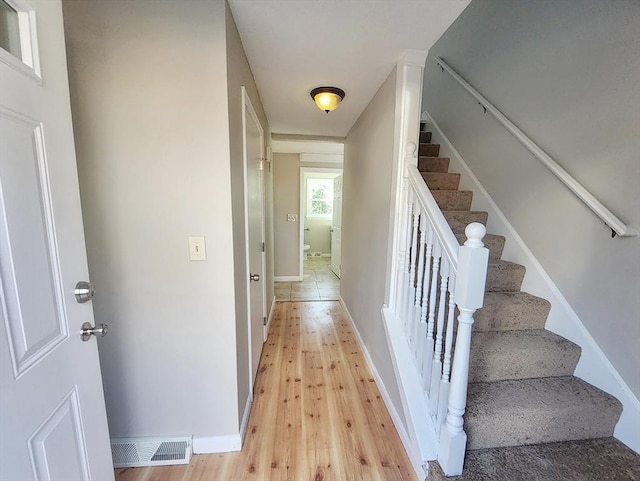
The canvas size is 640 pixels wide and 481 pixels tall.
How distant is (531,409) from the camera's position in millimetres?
1225

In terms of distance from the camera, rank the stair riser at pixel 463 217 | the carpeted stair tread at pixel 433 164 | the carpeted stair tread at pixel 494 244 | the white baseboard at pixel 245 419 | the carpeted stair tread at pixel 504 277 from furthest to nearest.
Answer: the carpeted stair tread at pixel 433 164
the stair riser at pixel 463 217
the carpeted stair tread at pixel 494 244
the carpeted stair tread at pixel 504 277
the white baseboard at pixel 245 419

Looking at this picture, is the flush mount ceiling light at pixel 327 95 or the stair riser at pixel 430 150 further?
the stair riser at pixel 430 150

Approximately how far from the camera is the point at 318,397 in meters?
1.91

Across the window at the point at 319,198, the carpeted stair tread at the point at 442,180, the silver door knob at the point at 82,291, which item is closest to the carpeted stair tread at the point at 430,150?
the carpeted stair tread at the point at 442,180

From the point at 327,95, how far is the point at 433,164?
1.31 m

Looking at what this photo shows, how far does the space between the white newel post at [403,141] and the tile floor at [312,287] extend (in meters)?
2.30

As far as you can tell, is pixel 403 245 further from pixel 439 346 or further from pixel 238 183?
pixel 238 183

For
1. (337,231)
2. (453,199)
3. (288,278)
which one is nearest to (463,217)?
(453,199)

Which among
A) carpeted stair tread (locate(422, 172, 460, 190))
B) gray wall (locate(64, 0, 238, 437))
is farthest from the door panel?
carpeted stair tread (locate(422, 172, 460, 190))

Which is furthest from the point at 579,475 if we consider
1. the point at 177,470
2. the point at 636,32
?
the point at 636,32

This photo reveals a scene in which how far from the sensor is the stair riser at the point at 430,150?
9.14 feet

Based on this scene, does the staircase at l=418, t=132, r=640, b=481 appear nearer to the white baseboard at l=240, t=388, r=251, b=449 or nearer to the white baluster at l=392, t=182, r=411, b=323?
the white baluster at l=392, t=182, r=411, b=323

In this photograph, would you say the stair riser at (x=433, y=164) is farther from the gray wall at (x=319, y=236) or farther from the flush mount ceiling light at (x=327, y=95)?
the gray wall at (x=319, y=236)

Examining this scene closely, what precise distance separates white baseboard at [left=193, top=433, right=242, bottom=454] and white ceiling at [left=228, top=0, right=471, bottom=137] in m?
2.21
